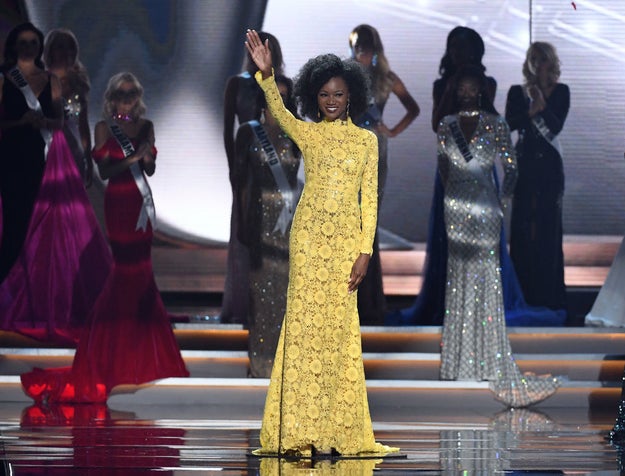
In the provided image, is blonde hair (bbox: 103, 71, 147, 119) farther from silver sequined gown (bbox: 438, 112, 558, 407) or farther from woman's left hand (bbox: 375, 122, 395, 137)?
silver sequined gown (bbox: 438, 112, 558, 407)

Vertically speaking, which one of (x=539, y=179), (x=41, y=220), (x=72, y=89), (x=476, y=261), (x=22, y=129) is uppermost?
(x=72, y=89)

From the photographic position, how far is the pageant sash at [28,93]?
318 inches

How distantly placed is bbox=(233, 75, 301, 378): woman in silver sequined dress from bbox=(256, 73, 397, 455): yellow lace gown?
2293mm

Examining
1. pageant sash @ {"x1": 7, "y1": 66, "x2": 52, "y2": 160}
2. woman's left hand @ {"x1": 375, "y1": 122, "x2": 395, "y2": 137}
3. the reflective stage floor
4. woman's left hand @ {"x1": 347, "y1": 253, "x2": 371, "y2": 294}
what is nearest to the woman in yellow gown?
woman's left hand @ {"x1": 347, "y1": 253, "x2": 371, "y2": 294}

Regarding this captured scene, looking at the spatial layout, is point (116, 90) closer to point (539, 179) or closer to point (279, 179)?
point (279, 179)

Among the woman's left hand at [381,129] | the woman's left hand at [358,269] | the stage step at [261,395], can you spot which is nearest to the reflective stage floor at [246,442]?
the stage step at [261,395]

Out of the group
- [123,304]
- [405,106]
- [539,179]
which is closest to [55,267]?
[123,304]

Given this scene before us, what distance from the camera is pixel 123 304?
723cm

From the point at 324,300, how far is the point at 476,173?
8.29ft

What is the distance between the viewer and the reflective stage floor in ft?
15.3

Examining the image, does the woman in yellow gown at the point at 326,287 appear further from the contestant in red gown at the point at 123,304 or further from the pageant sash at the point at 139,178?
the pageant sash at the point at 139,178

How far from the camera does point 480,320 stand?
7238mm

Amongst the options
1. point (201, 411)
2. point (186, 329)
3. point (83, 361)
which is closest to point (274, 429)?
point (201, 411)

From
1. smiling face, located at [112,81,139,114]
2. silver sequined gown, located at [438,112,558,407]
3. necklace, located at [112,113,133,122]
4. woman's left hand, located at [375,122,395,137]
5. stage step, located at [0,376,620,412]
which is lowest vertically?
stage step, located at [0,376,620,412]
